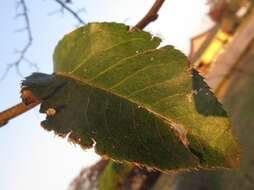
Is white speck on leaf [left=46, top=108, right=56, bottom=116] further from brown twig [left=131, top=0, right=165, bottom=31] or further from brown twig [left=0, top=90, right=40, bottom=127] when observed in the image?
brown twig [left=131, top=0, right=165, bottom=31]

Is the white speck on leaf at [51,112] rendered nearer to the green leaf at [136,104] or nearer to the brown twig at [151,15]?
the green leaf at [136,104]

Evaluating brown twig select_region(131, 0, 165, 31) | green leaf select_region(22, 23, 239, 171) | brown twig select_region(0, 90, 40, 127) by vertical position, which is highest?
brown twig select_region(131, 0, 165, 31)

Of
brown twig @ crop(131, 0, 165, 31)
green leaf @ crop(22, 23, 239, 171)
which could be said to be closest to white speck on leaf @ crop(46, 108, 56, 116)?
green leaf @ crop(22, 23, 239, 171)

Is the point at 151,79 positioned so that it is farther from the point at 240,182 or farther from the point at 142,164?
the point at 240,182

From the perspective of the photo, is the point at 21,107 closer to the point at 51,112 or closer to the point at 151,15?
the point at 51,112

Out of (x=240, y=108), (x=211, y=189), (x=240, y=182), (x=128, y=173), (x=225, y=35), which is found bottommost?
(x=128, y=173)

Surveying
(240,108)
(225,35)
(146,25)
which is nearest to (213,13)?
(225,35)

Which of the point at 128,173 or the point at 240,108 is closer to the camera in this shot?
the point at 240,108

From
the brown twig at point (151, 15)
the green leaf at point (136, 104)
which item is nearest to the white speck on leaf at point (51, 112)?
the green leaf at point (136, 104)
